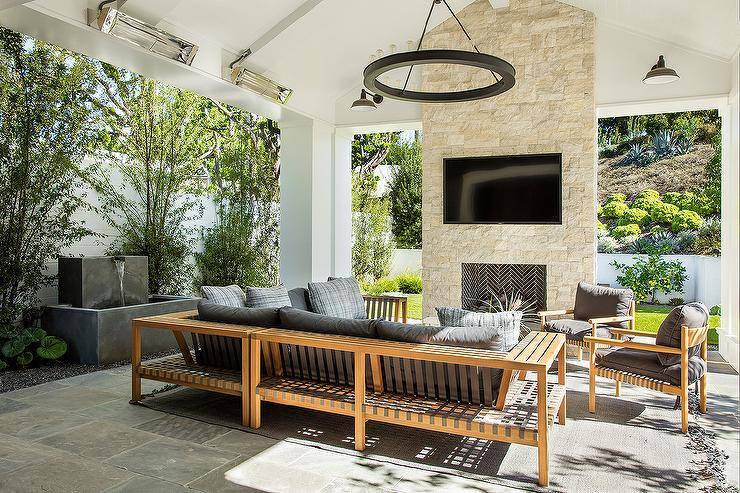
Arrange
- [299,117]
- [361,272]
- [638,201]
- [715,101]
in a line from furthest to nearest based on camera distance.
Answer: [638,201], [361,272], [299,117], [715,101]

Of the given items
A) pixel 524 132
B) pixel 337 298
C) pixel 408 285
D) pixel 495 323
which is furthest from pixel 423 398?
pixel 408 285

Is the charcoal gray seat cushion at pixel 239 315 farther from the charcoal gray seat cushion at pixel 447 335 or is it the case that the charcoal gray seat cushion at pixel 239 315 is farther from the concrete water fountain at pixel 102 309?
the concrete water fountain at pixel 102 309

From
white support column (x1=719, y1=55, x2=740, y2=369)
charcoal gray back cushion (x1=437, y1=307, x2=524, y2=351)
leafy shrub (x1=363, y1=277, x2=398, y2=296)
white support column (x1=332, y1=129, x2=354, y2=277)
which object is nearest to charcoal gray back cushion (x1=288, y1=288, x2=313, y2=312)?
charcoal gray back cushion (x1=437, y1=307, x2=524, y2=351)

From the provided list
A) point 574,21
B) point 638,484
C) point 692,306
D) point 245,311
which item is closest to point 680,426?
point 692,306

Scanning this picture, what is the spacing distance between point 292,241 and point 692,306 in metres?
5.15

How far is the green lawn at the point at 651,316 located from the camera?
864 cm

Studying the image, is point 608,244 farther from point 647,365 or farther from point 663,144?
point 647,365

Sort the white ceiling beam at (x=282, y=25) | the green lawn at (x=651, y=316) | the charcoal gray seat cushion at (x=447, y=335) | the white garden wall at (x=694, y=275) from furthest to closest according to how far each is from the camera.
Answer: the white garden wall at (x=694, y=275), the green lawn at (x=651, y=316), the white ceiling beam at (x=282, y=25), the charcoal gray seat cushion at (x=447, y=335)

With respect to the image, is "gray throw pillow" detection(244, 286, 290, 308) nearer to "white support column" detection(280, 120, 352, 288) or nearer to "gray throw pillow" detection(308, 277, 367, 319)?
"gray throw pillow" detection(308, 277, 367, 319)

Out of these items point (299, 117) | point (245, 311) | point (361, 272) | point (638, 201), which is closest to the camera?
point (245, 311)

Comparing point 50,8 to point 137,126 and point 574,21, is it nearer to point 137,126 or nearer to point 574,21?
point 137,126


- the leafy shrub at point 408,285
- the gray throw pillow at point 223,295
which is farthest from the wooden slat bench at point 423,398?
the leafy shrub at point 408,285

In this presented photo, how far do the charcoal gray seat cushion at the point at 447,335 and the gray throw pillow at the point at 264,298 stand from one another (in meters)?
1.54

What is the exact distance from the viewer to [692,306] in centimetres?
418
